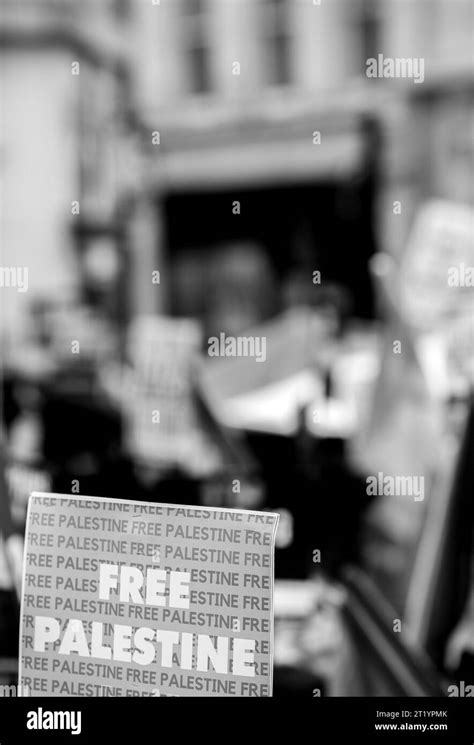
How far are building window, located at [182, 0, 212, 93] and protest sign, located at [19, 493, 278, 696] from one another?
18154 millimetres

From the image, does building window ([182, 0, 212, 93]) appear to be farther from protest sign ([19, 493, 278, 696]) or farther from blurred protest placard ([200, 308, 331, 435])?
protest sign ([19, 493, 278, 696])

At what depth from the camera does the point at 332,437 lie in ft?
14.4

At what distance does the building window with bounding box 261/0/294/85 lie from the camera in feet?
59.8

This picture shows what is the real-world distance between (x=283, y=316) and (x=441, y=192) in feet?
10.5

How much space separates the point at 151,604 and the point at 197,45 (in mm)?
18566

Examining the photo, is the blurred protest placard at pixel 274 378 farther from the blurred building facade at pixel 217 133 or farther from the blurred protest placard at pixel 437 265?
the blurred building facade at pixel 217 133

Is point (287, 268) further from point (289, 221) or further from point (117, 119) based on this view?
point (117, 119)

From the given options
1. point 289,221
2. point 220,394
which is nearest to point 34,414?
point 220,394

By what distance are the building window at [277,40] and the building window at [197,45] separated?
3.72 ft

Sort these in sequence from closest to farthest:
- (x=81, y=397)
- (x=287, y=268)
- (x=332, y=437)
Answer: (x=332, y=437), (x=81, y=397), (x=287, y=268)

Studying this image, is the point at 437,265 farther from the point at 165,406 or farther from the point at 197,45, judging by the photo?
the point at 197,45

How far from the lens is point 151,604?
63.7 inches

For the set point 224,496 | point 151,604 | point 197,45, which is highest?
point 197,45

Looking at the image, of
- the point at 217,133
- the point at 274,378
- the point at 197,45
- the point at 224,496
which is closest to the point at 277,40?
the point at 197,45
